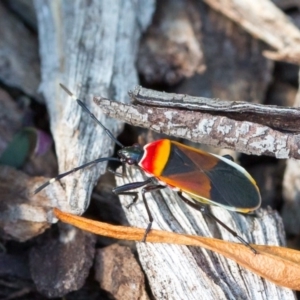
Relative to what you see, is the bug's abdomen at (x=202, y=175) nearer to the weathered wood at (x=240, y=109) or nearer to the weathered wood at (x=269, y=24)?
the weathered wood at (x=240, y=109)

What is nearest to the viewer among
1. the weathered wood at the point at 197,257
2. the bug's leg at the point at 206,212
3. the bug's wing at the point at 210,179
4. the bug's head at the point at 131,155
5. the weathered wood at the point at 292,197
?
the weathered wood at the point at 197,257

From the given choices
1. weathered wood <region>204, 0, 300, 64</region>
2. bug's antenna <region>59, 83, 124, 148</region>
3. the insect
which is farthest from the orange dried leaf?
weathered wood <region>204, 0, 300, 64</region>

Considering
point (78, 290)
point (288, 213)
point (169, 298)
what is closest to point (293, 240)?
point (288, 213)

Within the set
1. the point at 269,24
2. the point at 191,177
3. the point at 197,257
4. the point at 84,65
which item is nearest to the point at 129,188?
the point at 191,177

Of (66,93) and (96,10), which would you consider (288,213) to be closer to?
(66,93)

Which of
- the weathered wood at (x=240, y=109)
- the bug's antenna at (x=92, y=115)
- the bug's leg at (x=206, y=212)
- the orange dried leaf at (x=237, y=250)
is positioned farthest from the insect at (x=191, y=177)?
the weathered wood at (x=240, y=109)

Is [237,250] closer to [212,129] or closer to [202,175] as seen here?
[202,175]
